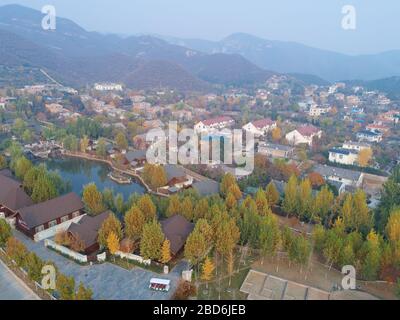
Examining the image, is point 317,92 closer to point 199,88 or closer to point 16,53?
point 199,88

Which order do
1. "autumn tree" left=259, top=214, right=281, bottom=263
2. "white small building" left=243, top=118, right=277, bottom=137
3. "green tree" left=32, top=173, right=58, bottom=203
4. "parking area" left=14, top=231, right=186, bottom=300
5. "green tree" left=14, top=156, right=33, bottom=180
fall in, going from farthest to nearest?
1. "white small building" left=243, top=118, right=277, bottom=137
2. "green tree" left=14, top=156, right=33, bottom=180
3. "green tree" left=32, top=173, right=58, bottom=203
4. "autumn tree" left=259, top=214, right=281, bottom=263
5. "parking area" left=14, top=231, right=186, bottom=300

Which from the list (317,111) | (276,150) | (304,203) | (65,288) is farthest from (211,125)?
(65,288)

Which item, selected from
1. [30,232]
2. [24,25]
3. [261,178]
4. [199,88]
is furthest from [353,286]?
[24,25]

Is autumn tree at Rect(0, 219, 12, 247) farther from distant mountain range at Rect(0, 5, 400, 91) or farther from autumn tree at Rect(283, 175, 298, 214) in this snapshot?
distant mountain range at Rect(0, 5, 400, 91)

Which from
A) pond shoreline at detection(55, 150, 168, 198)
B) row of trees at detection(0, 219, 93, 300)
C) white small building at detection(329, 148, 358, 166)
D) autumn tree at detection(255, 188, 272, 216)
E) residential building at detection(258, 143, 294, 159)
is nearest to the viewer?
row of trees at detection(0, 219, 93, 300)

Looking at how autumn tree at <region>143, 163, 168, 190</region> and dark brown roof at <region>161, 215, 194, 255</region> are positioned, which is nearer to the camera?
dark brown roof at <region>161, 215, 194, 255</region>

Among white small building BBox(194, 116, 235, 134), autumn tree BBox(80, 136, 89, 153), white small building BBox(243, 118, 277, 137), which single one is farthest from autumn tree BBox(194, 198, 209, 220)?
white small building BBox(194, 116, 235, 134)

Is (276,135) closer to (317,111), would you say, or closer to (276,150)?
(276,150)

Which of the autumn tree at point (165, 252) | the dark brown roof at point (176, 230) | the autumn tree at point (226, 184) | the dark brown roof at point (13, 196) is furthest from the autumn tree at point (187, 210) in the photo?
the dark brown roof at point (13, 196)
